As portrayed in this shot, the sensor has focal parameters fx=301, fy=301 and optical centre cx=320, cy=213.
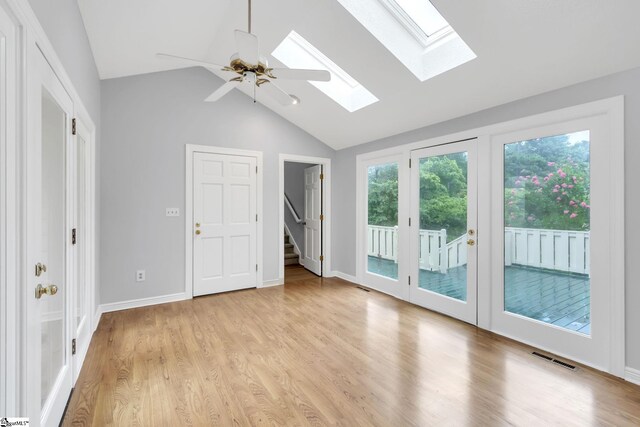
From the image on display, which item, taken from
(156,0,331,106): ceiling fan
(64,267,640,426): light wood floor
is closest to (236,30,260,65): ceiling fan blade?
(156,0,331,106): ceiling fan

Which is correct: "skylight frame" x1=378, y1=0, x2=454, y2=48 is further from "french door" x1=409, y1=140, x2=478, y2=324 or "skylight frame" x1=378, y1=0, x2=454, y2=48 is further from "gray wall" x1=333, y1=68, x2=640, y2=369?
"french door" x1=409, y1=140, x2=478, y2=324

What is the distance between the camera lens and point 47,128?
5.42ft

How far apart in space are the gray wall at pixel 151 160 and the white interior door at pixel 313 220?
1519 mm

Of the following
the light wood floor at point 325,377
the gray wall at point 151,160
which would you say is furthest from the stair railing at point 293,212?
the light wood floor at point 325,377

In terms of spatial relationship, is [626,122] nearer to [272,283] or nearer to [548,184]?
[548,184]

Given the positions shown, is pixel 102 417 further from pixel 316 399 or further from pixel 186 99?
pixel 186 99

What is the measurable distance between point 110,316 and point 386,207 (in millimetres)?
3715

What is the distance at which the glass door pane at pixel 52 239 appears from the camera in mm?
1589

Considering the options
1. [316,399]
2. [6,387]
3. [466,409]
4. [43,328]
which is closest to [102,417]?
[43,328]

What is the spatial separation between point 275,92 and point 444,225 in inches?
94.4

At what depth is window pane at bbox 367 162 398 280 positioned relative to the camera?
4.25 metres

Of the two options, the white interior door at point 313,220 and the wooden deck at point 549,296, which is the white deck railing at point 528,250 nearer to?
the wooden deck at point 549,296

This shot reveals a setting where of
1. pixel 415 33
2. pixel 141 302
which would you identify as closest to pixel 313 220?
pixel 141 302

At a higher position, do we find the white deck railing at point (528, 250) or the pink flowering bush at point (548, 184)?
the pink flowering bush at point (548, 184)
